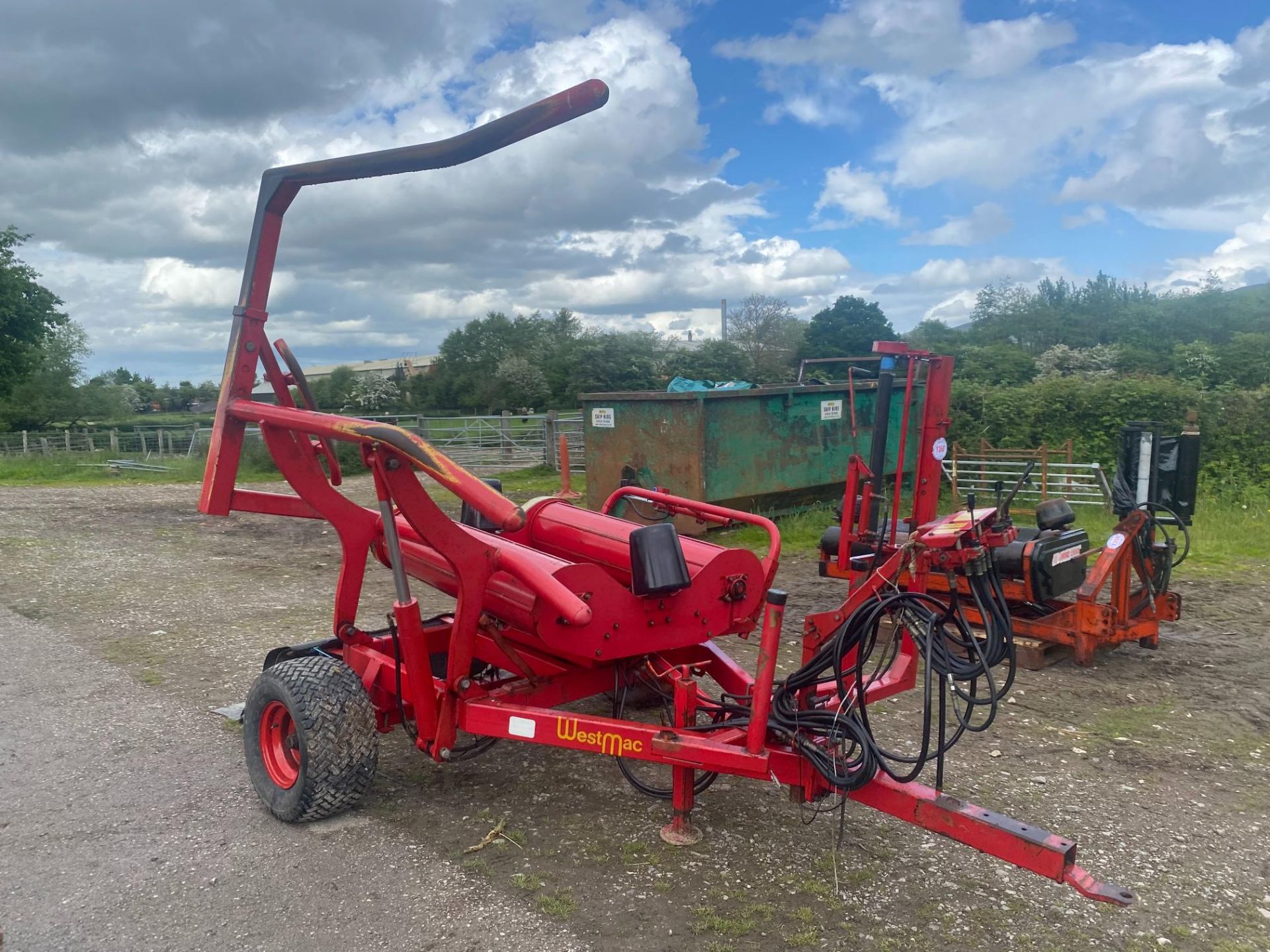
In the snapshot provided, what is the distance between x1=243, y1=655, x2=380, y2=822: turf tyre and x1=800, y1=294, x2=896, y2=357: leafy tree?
24.4m

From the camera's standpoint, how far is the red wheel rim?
13.3 ft

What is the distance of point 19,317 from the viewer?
3297 cm

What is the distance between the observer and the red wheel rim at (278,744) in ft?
13.3

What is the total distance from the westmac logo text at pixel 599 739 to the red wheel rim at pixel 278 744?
4.22ft

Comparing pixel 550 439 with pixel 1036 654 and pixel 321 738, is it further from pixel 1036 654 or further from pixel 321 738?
pixel 321 738

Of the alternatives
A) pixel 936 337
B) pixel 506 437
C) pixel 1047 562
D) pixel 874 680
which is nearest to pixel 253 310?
pixel 874 680

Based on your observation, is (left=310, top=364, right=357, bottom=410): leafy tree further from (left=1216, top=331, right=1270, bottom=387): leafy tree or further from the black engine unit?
(left=1216, top=331, right=1270, bottom=387): leafy tree

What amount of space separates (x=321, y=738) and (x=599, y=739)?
3.76ft

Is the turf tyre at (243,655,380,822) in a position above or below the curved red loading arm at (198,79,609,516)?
below

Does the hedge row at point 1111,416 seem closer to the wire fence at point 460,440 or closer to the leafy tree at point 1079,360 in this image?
the wire fence at point 460,440

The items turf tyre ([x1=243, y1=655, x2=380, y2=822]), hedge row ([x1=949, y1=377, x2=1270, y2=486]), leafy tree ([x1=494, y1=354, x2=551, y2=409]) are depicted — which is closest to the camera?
turf tyre ([x1=243, y1=655, x2=380, y2=822])

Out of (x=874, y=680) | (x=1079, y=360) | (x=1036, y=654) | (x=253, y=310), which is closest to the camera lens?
(x=874, y=680)

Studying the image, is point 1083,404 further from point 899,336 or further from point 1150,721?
point 899,336

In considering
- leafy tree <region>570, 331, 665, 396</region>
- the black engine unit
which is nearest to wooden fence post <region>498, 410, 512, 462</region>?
leafy tree <region>570, 331, 665, 396</region>
